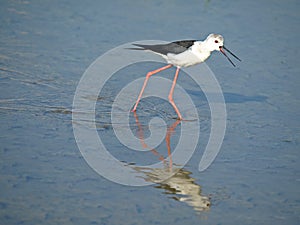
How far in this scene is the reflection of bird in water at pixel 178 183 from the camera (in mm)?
4719

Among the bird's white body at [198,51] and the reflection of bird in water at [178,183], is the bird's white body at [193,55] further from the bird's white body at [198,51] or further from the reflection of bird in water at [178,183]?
the reflection of bird in water at [178,183]

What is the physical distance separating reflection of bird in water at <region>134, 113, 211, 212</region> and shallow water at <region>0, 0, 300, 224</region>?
0.01 meters

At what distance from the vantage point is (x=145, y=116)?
6289mm

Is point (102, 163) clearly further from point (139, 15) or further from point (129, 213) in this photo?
point (139, 15)

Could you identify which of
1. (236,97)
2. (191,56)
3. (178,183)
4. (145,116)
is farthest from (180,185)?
(236,97)

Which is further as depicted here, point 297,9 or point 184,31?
point 297,9

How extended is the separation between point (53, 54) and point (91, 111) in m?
1.69

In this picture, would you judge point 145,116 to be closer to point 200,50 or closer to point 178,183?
point 200,50

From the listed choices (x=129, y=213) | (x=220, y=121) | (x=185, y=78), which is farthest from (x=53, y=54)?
(x=129, y=213)

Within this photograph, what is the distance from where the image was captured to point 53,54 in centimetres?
767

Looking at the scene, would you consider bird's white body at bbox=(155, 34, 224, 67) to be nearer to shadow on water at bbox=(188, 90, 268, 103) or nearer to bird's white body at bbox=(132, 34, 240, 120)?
bird's white body at bbox=(132, 34, 240, 120)

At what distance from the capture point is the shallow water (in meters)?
4.60

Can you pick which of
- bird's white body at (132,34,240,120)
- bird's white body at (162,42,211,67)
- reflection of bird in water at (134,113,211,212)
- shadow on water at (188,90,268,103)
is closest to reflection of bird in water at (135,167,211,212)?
reflection of bird in water at (134,113,211,212)

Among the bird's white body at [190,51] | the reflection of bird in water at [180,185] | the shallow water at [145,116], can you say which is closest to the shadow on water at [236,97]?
the shallow water at [145,116]
